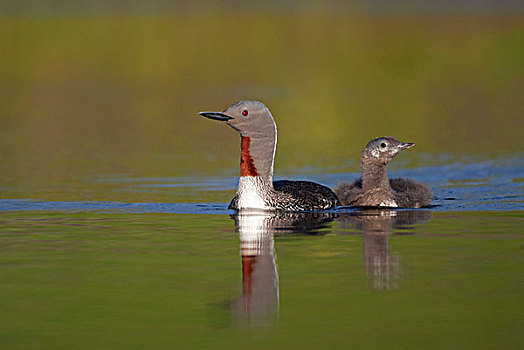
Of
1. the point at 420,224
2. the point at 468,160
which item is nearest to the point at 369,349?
the point at 420,224

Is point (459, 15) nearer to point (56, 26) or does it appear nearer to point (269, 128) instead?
point (56, 26)

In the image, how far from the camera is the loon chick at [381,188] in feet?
35.5

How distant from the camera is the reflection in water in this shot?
6.93m

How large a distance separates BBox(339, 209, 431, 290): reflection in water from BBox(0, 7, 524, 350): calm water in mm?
26

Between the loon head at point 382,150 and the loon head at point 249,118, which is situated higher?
the loon head at point 249,118

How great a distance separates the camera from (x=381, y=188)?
35.8ft

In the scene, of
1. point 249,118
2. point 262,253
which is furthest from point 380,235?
point 249,118

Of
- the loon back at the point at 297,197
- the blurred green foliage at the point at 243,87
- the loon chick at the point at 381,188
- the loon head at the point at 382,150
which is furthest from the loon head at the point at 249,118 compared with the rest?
the blurred green foliage at the point at 243,87

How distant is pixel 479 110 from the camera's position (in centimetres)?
2205

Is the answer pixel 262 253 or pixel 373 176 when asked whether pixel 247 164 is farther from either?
pixel 262 253

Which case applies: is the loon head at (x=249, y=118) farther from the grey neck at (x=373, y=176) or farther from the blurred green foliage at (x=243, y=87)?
the blurred green foliage at (x=243, y=87)

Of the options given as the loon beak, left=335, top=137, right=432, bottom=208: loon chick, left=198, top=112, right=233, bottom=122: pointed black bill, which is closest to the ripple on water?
left=335, top=137, right=432, bottom=208: loon chick

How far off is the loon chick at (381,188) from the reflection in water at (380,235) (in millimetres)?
282

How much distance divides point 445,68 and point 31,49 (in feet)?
Answer: 42.8
